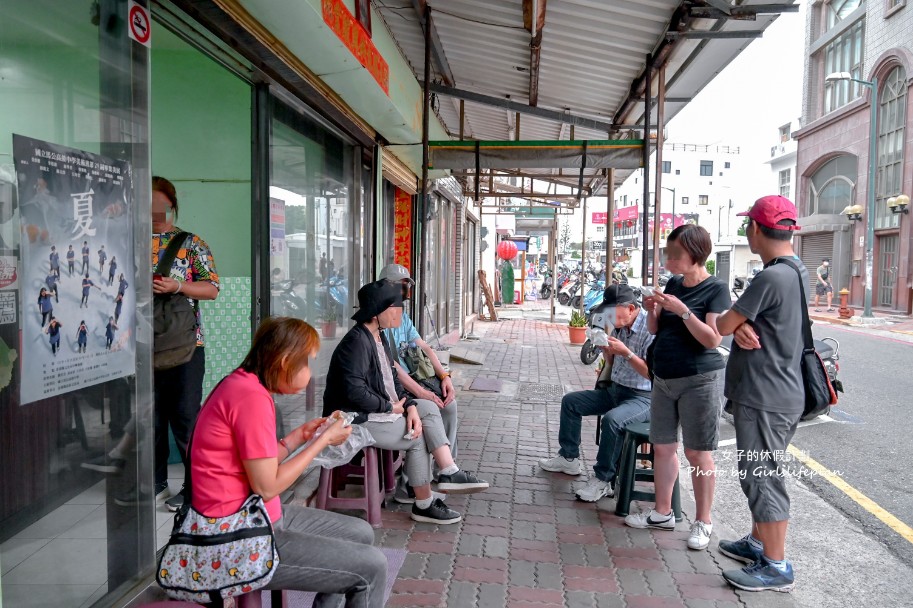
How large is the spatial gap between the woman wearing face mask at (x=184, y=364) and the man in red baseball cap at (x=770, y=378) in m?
2.68

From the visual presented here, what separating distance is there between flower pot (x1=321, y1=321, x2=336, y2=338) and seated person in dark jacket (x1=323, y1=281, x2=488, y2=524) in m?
1.43

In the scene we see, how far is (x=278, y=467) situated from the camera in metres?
1.97

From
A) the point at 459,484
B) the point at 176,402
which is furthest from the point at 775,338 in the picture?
the point at 176,402

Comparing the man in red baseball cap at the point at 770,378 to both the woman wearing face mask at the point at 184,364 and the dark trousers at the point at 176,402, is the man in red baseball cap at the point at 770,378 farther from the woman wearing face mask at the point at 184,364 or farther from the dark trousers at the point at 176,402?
the dark trousers at the point at 176,402

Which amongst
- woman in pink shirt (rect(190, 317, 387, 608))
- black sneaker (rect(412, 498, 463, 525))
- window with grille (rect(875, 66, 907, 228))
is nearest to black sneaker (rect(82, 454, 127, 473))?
woman in pink shirt (rect(190, 317, 387, 608))

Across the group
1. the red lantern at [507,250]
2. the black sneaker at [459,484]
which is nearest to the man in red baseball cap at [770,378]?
the black sneaker at [459,484]

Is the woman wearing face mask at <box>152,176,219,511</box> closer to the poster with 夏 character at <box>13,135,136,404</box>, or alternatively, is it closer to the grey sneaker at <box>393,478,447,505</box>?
the poster with 夏 character at <box>13,135,136,404</box>

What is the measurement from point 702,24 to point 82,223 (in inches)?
156

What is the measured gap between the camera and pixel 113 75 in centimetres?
229

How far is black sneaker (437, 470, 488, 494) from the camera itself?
4008 mm

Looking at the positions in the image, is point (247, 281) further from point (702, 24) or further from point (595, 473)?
point (702, 24)

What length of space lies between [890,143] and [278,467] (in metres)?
26.4

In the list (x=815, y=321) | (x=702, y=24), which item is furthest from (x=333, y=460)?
(x=815, y=321)

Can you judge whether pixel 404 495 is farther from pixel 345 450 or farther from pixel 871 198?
pixel 871 198
